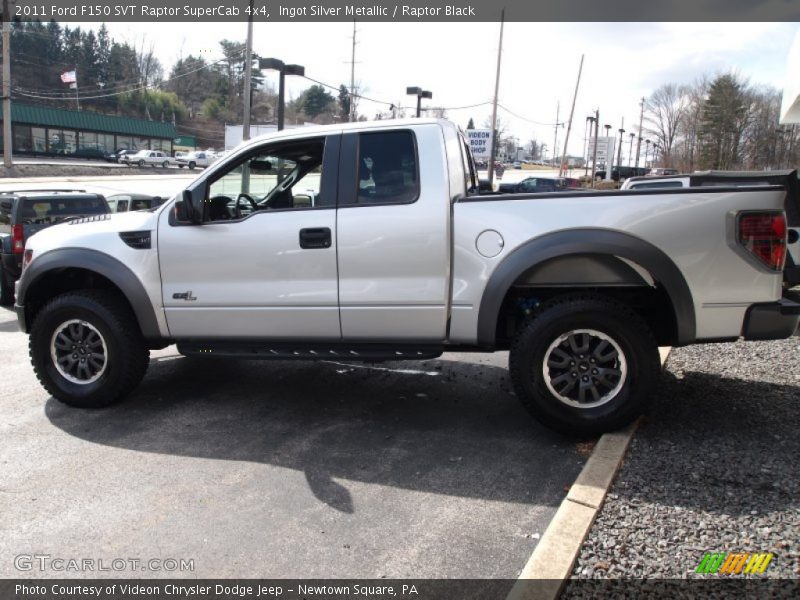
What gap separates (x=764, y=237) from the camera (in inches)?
156

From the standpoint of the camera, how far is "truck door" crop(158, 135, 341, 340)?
453 cm

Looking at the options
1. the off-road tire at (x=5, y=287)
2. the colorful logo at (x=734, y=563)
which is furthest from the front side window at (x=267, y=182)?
the off-road tire at (x=5, y=287)

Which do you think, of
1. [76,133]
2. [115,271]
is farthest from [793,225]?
[76,133]

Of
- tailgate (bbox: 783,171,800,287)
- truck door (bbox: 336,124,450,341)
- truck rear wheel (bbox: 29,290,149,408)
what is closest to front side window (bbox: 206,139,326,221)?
truck door (bbox: 336,124,450,341)

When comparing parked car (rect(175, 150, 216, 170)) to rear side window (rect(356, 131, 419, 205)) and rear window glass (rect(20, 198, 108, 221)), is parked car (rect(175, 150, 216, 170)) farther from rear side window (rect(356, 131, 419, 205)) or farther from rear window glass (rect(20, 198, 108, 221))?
rear side window (rect(356, 131, 419, 205))

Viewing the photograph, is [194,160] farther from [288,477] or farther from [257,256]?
[288,477]

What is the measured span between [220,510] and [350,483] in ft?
2.51

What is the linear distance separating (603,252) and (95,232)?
3820 mm

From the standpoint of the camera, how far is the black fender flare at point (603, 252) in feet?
13.2

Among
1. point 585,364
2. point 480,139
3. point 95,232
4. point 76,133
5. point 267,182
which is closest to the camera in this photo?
point 585,364

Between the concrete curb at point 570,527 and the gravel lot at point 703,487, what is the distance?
53 millimetres

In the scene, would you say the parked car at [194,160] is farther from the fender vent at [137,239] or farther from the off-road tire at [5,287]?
the fender vent at [137,239]

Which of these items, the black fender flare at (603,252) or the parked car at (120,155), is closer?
the black fender flare at (603,252)

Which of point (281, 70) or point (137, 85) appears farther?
point (137, 85)
